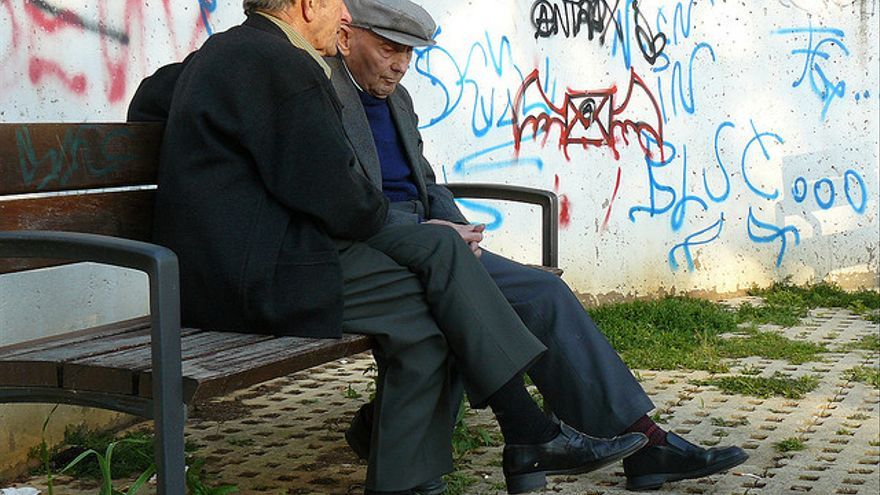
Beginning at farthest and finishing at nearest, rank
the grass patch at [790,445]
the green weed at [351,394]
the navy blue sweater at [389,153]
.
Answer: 1. the green weed at [351,394]
2. the grass patch at [790,445]
3. the navy blue sweater at [389,153]

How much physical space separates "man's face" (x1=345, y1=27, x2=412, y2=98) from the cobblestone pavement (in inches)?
45.1

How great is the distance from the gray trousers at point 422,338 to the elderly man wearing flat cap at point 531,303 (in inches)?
9.5

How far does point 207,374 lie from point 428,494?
0.86 m

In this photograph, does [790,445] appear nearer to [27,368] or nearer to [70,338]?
[70,338]

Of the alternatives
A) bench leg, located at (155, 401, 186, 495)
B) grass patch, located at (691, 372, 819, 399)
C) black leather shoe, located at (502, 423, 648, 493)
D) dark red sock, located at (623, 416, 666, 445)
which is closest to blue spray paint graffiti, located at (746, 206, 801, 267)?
grass patch, located at (691, 372, 819, 399)

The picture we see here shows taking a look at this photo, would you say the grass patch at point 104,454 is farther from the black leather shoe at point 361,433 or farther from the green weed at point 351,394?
the green weed at point 351,394

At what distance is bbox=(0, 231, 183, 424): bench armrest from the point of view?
8.63ft

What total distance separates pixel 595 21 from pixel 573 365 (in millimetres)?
3713

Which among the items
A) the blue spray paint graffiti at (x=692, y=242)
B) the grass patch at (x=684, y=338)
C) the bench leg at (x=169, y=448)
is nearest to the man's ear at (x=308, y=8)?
the bench leg at (x=169, y=448)

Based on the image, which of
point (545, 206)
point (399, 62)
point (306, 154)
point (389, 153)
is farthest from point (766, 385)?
point (306, 154)

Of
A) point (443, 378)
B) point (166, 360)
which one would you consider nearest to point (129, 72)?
point (443, 378)

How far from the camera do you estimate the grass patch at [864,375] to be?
216 inches

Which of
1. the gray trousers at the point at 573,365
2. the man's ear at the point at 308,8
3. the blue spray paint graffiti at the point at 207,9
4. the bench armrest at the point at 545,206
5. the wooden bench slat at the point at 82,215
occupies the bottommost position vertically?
the gray trousers at the point at 573,365

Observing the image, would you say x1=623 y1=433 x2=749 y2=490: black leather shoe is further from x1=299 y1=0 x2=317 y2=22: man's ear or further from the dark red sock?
x1=299 y1=0 x2=317 y2=22: man's ear
